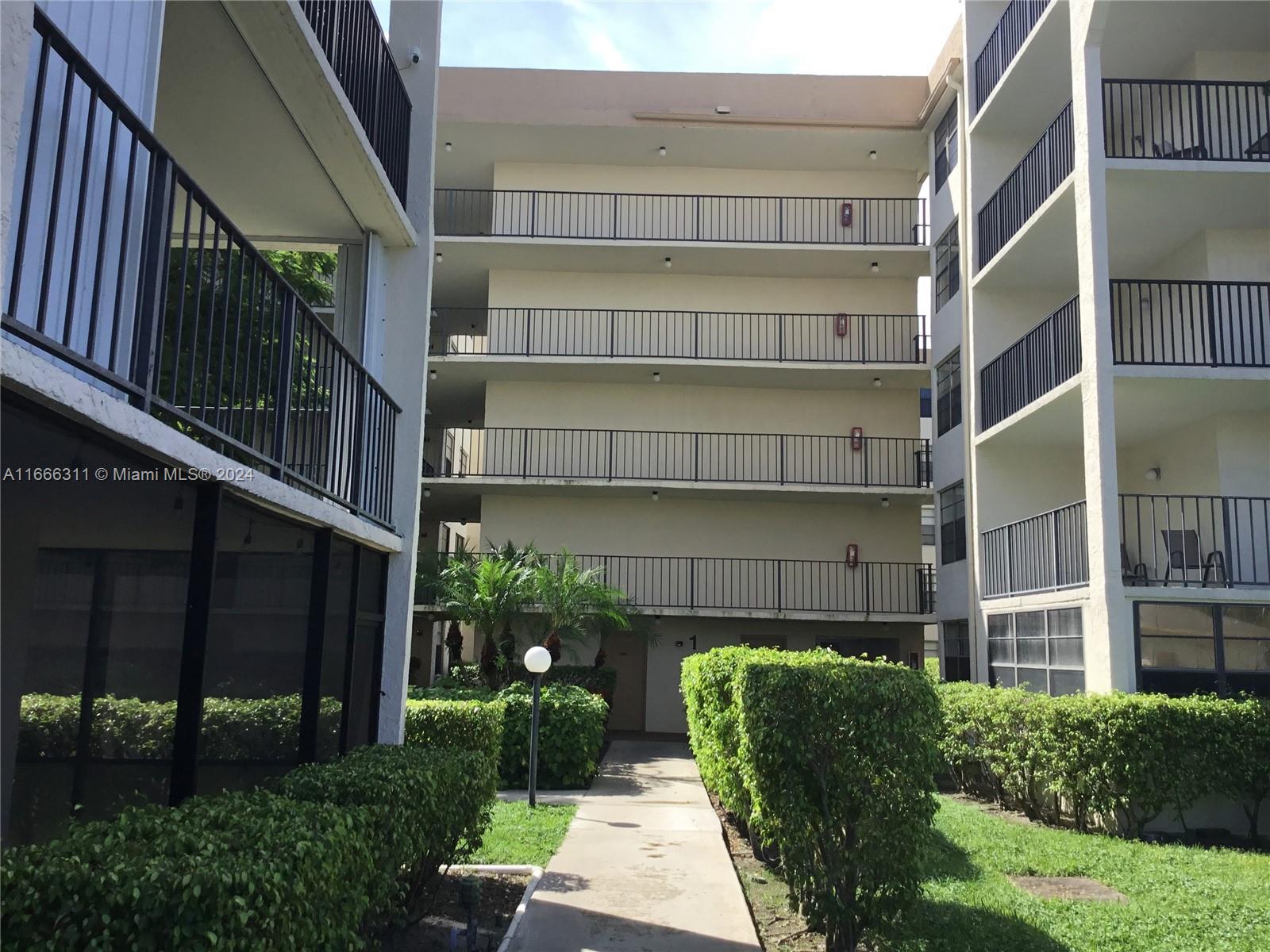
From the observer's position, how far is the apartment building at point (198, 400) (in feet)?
12.3

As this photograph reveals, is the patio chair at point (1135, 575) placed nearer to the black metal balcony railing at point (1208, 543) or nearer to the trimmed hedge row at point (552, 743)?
the black metal balcony railing at point (1208, 543)

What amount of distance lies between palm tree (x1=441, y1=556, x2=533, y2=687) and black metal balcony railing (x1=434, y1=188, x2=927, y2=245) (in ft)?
31.1

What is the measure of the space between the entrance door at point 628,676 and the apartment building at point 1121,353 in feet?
28.6

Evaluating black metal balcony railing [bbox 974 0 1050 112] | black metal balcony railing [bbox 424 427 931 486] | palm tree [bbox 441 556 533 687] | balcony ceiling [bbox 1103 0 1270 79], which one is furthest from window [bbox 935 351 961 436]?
palm tree [bbox 441 556 533 687]

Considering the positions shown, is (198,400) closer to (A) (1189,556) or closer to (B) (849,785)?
(B) (849,785)

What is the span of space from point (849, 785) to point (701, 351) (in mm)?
19718

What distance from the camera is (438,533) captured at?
30.7 m

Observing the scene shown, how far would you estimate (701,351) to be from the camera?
25.8m

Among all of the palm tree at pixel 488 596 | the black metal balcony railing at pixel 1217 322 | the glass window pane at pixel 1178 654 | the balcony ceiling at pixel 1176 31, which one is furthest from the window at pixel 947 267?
A: the palm tree at pixel 488 596

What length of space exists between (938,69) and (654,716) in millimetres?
16366

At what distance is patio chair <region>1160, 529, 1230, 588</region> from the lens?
13391 mm

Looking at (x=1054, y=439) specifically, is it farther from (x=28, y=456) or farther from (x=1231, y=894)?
(x=28, y=456)

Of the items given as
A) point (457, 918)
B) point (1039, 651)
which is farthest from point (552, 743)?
point (457, 918)

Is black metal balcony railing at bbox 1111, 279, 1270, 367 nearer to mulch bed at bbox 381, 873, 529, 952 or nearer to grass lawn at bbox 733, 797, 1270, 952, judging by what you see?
grass lawn at bbox 733, 797, 1270, 952
